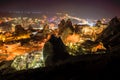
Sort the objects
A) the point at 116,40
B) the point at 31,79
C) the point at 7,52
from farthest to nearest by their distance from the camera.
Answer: the point at 7,52
the point at 116,40
the point at 31,79

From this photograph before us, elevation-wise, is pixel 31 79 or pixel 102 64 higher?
pixel 102 64

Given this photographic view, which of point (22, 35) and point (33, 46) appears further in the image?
point (22, 35)

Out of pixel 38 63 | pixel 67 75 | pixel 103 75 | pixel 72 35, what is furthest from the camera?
pixel 72 35

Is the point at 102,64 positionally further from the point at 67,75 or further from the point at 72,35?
the point at 72,35

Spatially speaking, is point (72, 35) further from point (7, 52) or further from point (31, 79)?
point (31, 79)

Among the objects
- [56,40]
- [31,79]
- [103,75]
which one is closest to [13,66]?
[56,40]

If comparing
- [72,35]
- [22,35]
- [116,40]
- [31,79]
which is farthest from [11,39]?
[31,79]
